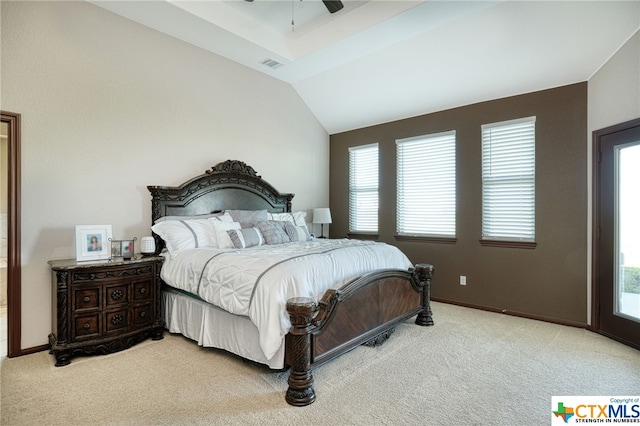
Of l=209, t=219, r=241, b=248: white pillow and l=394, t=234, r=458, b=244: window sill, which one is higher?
l=209, t=219, r=241, b=248: white pillow

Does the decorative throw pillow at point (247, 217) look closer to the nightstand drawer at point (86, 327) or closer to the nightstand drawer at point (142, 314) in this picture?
the nightstand drawer at point (142, 314)

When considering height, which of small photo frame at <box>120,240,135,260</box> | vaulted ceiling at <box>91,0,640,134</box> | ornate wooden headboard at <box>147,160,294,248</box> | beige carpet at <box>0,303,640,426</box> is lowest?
beige carpet at <box>0,303,640,426</box>

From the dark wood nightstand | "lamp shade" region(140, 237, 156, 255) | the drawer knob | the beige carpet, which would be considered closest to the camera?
the beige carpet

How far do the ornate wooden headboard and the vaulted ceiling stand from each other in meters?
1.54

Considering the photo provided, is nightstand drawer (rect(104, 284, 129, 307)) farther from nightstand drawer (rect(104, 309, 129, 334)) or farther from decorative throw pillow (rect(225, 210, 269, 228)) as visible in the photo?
decorative throw pillow (rect(225, 210, 269, 228))

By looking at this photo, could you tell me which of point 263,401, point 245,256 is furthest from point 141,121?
point 263,401

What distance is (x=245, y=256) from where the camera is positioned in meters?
2.91

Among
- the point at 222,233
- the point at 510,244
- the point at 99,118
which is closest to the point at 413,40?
the point at 510,244

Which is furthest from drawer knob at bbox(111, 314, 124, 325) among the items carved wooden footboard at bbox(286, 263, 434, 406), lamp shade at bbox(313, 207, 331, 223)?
lamp shade at bbox(313, 207, 331, 223)

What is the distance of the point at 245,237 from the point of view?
12.3 ft

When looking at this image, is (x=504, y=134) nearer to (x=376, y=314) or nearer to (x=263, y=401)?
(x=376, y=314)

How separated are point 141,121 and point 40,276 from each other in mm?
1802

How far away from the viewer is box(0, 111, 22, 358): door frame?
2953mm

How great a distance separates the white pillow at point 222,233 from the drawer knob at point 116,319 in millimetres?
1093
